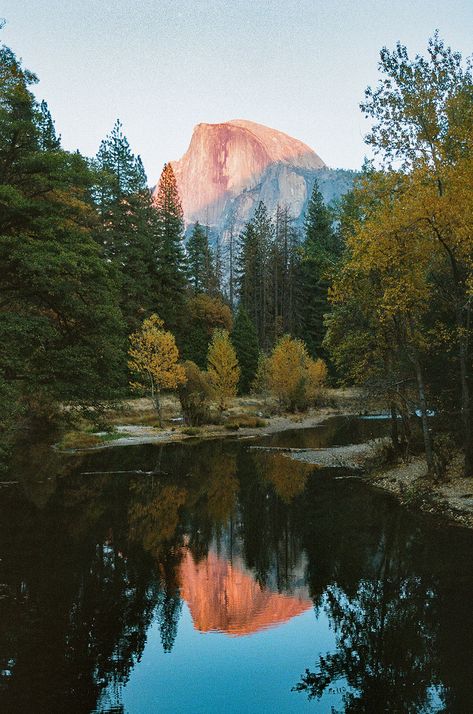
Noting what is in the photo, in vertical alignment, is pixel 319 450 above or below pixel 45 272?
below

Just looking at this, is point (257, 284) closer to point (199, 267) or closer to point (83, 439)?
point (199, 267)

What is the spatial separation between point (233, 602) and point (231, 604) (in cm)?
8

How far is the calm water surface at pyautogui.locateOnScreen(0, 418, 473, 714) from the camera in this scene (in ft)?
27.2

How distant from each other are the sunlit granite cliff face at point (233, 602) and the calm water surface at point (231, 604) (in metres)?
0.05

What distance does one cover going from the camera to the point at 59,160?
15.7 metres

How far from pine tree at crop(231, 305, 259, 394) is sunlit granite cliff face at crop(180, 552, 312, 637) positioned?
51822mm

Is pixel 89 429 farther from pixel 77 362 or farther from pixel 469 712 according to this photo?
pixel 469 712

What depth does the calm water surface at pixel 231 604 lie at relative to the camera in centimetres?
830

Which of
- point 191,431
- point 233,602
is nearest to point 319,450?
point 191,431

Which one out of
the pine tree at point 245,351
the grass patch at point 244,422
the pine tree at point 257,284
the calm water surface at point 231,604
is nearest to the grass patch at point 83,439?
the grass patch at point 244,422

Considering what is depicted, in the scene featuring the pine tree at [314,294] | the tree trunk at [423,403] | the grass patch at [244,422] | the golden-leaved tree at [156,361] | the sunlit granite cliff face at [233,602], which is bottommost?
the sunlit granite cliff face at [233,602]

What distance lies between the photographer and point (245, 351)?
66.3 meters

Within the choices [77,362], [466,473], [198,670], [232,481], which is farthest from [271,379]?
[198,670]

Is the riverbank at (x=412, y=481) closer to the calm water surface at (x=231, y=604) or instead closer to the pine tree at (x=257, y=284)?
the calm water surface at (x=231, y=604)
